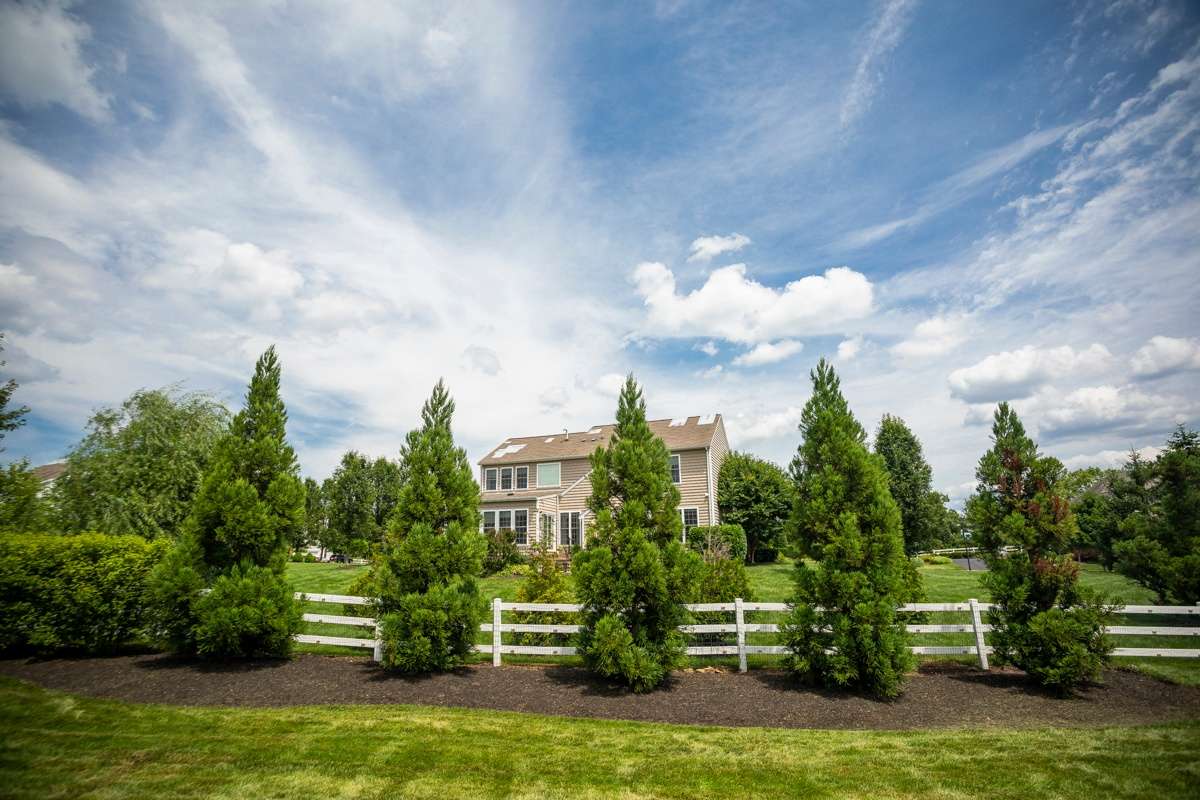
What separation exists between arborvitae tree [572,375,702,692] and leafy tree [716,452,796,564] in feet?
67.1

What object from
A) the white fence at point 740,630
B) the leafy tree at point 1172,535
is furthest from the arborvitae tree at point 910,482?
the white fence at point 740,630

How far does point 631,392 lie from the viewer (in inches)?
409

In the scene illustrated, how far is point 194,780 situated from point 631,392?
7.80 meters

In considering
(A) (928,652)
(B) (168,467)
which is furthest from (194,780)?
(B) (168,467)

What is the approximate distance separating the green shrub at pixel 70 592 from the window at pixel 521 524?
20.3 metres

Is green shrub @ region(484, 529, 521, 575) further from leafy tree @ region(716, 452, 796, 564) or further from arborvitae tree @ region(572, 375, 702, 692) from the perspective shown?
arborvitae tree @ region(572, 375, 702, 692)

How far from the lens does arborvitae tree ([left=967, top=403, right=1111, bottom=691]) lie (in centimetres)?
865

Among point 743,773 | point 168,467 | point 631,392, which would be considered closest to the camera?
point 743,773

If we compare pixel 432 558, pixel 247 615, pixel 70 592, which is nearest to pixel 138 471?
pixel 70 592

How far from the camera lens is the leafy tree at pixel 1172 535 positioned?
39.9 feet

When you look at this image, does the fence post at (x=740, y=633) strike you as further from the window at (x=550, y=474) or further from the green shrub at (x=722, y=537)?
the window at (x=550, y=474)

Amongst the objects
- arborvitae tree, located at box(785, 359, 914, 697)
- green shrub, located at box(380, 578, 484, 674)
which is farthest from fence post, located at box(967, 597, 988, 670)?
green shrub, located at box(380, 578, 484, 674)

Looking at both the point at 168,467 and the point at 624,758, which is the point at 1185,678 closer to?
the point at 624,758

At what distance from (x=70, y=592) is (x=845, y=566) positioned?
525 inches
